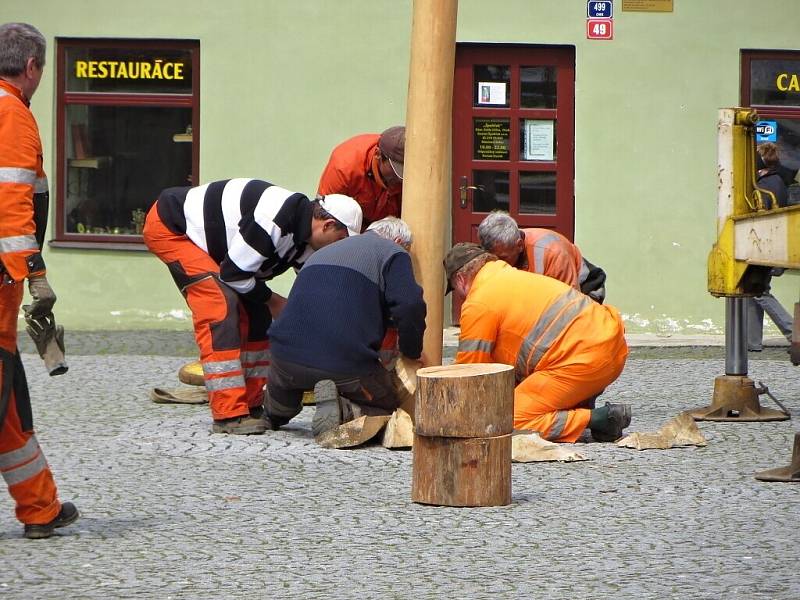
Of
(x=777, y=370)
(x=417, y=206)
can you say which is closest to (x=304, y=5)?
(x=777, y=370)

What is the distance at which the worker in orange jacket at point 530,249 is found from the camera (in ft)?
27.5

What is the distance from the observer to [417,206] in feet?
27.0

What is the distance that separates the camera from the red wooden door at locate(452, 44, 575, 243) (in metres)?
14.0

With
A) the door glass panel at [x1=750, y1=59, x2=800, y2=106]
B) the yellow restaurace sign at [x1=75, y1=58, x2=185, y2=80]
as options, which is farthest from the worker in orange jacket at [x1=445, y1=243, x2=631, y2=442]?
the yellow restaurace sign at [x1=75, y1=58, x2=185, y2=80]

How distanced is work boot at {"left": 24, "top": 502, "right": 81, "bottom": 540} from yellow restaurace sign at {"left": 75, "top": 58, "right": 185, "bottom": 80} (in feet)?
28.5

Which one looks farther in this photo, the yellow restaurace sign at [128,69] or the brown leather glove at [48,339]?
the yellow restaurace sign at [128,69]

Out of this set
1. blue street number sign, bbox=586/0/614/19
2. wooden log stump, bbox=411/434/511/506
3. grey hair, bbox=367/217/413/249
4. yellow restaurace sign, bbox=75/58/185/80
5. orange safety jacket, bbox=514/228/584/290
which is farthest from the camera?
yellow restaurace sign, bbox=75/58/185/80

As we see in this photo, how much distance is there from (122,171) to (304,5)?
88.2 inches

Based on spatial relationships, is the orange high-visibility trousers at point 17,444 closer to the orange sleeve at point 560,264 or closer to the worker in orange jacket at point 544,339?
the worker in orange jacket at point 544,339

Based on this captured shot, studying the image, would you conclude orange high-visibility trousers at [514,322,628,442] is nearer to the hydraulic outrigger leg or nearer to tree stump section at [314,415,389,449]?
tree stump section at [314,415,389,449]

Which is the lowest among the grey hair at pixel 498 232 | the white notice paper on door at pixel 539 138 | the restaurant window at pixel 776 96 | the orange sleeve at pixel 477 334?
the orange sleeve at pixel 477 334

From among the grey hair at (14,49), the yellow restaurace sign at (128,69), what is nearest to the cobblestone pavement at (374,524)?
the grey hair at (14,49)

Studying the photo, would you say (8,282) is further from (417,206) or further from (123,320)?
(123,320)

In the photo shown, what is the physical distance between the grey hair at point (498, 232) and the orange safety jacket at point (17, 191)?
3114 millimetres
